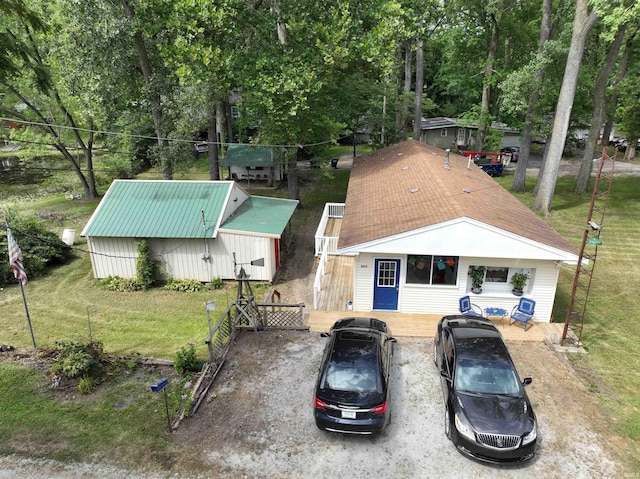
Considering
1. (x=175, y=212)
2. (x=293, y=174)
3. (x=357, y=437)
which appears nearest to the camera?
(x=357, y=437)

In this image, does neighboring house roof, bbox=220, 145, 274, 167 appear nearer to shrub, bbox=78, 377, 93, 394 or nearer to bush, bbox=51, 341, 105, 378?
bush, bbox=51, 341, 105, 378

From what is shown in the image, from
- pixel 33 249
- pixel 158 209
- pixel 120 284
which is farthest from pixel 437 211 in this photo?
pixel 33 249

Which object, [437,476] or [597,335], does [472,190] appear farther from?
[437,476]

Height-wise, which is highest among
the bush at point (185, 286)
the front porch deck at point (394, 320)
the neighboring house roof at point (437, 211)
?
the neighboring house roof at point (437, 211)

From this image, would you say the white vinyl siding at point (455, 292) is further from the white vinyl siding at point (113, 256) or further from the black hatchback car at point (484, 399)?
the white vinyl siding at point (113, 256)

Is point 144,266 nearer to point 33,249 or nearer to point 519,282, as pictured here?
point 33,249

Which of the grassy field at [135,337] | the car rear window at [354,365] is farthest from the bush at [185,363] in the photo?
the car rear window at [354,365]
